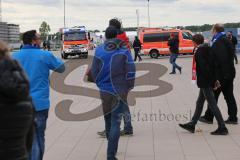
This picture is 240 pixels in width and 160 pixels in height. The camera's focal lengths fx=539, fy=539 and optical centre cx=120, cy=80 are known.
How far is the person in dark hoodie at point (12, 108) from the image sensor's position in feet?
11.0

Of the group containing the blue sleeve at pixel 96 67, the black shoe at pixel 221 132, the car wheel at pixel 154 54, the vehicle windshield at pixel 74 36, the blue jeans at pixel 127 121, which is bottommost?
the black shoe at pixel 221 132

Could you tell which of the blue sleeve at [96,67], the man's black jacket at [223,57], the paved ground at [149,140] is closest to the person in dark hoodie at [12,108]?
the blue sleeve at [96,67]

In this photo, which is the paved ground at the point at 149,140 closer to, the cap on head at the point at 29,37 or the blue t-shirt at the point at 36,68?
the blue t-shirt at the point at 36,68

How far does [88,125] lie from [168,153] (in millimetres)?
2866

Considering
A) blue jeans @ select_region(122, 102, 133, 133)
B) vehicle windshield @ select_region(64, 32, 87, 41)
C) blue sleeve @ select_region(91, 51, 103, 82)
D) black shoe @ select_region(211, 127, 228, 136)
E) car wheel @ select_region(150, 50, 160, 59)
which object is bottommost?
black shoe @ select_region(211, 127, 228, 136)

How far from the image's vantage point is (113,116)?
665 cm

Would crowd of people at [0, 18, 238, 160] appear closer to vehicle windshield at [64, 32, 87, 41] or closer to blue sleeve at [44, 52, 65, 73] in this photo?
blue sleeve at [44, 52, 65, 73]

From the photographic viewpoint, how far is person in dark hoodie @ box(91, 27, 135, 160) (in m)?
6.66

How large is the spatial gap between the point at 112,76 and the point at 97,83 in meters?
0.25

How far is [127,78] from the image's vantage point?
7.06 meters

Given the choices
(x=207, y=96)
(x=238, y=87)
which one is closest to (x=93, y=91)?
(x=238, y=87)

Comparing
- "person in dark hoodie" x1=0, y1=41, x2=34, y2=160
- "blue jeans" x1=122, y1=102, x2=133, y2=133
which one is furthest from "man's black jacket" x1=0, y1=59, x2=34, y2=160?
"blue jeans" x1=122, y1=102, x2=133, y2=133

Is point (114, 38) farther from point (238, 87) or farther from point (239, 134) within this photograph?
point (238, 87)

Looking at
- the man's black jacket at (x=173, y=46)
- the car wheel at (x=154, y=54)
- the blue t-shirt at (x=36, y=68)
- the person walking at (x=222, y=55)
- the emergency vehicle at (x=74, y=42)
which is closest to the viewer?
the blue t-shirt at (x=36, y=68)
